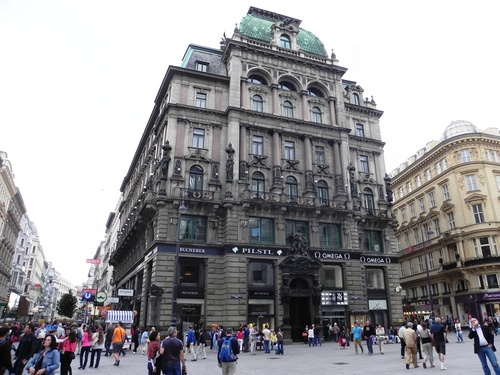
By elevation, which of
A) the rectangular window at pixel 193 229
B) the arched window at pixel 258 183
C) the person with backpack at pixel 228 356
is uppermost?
the arched window at pixel 258 183

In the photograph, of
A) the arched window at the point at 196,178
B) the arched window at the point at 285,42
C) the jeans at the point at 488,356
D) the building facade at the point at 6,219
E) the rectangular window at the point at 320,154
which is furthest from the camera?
the building facade at the point at 6,219

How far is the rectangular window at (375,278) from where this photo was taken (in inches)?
1574

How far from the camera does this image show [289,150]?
40938mm

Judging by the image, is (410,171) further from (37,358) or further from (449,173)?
(37,358)

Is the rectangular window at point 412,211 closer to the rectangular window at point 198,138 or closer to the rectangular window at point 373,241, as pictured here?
the rectangular window at point 373,241

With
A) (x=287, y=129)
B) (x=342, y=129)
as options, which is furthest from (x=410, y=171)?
(x=287, y=129)

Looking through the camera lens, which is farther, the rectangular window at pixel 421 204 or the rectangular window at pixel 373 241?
the rectangular window at pixel 421 204

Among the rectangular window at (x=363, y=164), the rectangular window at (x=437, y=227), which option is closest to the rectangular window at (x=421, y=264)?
the rectangular window at (x=437, y=227)

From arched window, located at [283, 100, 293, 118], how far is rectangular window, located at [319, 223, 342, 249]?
12.4 metres

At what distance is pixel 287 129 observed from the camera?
41000mm

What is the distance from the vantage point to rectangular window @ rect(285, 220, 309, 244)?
36644 millimetres

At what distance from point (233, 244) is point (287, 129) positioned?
14.2 m

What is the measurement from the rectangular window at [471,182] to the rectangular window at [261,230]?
31806 millimetres

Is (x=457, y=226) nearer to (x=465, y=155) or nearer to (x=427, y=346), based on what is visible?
(x=465, y=155)
